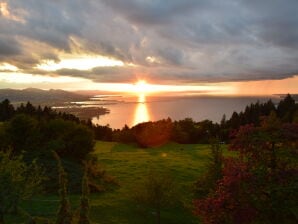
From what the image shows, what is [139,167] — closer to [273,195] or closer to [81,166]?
[81,166]

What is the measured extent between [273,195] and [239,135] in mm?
3168

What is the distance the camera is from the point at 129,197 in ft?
127

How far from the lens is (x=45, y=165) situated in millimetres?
43781

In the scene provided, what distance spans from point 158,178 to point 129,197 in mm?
5479

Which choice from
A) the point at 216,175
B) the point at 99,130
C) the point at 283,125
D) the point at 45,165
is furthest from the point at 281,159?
the point at 99,130

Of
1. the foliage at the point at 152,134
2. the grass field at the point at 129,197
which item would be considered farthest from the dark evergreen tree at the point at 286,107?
the grass field at the point at 129,197

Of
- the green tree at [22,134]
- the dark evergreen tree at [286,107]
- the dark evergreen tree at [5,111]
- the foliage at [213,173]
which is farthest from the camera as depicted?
the dark evergreen tree at [286,107]

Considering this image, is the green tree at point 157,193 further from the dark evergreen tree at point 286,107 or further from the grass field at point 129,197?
the dark evergreen tree at point 286,107

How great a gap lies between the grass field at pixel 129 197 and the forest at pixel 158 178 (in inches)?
5.9

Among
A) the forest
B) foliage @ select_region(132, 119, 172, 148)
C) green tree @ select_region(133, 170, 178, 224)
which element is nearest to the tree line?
foliage @ select_region(132, 119, 172, 148)

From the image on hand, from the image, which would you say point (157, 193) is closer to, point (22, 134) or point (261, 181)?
point (261, 181)

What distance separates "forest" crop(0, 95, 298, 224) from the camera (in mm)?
17250

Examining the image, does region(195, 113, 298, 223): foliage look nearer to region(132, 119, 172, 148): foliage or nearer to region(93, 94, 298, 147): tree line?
region(93, 94, 298, 147): tree line

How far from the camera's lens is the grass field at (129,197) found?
106 ft
